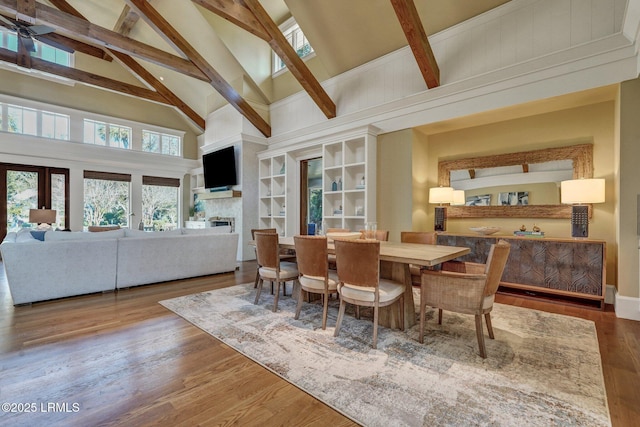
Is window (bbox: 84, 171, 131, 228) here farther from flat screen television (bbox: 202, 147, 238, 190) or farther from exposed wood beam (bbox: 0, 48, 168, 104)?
flat screen television (bbox: 202, 147, 238, 190)

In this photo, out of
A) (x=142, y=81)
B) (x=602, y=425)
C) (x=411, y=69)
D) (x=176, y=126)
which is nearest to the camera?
(x=602, y=425)

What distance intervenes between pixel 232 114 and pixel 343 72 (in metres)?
3.18

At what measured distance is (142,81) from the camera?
315 inches

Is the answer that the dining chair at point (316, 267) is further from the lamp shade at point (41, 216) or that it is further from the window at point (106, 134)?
the window at point (106, 134)

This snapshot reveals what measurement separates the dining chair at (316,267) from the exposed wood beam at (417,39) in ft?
9.47

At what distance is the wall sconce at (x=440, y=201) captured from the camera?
4.63 meters

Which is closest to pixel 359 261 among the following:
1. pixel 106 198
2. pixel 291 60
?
pixel 291 60

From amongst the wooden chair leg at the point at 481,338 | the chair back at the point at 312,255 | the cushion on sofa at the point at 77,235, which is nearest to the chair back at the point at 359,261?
the chair back at the point at 312,255

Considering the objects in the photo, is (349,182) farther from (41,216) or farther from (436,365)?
(41,216)

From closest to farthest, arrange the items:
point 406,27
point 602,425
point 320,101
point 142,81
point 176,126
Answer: point 602,425, point 406,27, point 320,101, point 142,81, point 176,126

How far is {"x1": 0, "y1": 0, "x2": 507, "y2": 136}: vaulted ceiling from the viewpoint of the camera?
4227 mm

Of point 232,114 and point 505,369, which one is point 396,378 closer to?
point 505,369

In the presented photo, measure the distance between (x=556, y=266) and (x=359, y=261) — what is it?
284cm

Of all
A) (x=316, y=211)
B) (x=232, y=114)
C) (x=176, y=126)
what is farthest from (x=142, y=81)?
(x=316, y=211)
